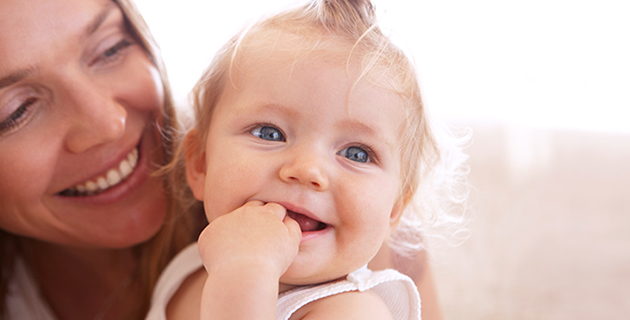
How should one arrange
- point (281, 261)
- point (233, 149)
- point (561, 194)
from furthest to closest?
point (561, 194)
point (233, 149)
point (281, 261)

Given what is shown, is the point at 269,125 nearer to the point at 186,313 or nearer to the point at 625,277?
the point at 186,313

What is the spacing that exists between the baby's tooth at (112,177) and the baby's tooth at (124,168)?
12 millimetres

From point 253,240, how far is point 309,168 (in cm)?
14

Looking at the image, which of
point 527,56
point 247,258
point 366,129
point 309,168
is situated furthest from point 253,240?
point 527,56

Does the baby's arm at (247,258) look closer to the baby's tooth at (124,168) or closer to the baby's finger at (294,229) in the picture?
the baby's finger at (294,229)

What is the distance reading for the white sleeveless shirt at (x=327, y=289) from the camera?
0.87 metres

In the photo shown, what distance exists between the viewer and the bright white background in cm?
167

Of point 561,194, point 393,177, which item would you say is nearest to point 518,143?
point 561,194

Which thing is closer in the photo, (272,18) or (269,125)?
(269,125)

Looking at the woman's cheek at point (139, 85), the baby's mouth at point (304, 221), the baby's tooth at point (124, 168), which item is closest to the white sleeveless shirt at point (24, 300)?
the baby's tooth at point (124, 168)

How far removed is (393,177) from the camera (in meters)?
0.90

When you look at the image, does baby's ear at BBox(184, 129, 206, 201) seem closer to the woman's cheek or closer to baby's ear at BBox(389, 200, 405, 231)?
the woman's cheek

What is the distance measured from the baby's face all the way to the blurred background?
223mm

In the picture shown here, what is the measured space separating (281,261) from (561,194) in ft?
3.52
